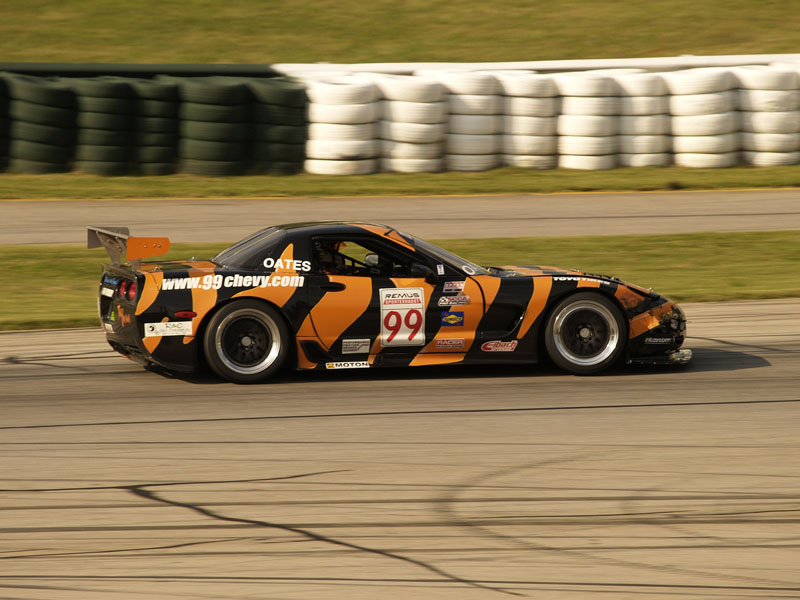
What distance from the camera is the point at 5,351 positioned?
28.4 ft

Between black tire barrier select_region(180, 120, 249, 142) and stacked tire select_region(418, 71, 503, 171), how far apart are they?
128 inches

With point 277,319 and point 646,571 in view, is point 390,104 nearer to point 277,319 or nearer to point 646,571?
point 277,319

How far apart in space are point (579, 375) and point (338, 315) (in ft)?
6.00

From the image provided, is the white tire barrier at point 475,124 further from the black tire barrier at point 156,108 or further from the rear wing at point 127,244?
the rear wing at point 127,244

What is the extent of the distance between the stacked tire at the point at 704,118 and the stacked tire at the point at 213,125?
6.81m

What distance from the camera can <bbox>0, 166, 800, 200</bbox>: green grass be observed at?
1617 cm

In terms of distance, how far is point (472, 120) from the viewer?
55.6 feet

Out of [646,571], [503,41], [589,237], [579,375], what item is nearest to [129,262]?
[579,375]

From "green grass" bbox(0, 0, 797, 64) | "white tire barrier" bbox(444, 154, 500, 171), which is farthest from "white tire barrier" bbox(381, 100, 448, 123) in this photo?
"green grass" bbox(0, 0, 797, 64)

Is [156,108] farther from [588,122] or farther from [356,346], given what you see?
[356,346]

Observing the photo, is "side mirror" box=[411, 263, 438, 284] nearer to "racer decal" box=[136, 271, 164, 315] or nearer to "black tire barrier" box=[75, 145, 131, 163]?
"racer decal" box=[136, 271, 164, 315]

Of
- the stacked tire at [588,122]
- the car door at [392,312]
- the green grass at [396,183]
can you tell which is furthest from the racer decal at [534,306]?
the stacked tire at [588,122]

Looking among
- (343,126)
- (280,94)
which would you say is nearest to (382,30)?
(343,126)

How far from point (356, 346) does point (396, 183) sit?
9.48 metres
